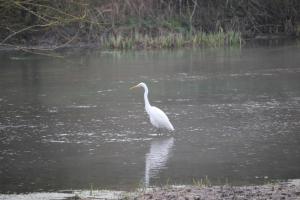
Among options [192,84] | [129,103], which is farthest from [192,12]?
[129,103]

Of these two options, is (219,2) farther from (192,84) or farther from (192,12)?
(192,84)

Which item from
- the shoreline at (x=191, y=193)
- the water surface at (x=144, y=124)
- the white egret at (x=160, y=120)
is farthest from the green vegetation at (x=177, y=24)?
the shoreline at (x=191, y=193)

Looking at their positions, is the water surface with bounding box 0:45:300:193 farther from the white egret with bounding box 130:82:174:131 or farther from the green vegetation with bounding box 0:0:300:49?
the green vegetation with bounding box 0:0:300:49

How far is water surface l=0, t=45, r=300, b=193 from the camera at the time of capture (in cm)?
1030

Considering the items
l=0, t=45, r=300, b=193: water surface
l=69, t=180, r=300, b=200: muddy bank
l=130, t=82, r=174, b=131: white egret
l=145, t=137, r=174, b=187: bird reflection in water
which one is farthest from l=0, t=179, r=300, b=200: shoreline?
l=130, t=82, r=174, b=131: white egret

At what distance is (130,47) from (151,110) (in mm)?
17119

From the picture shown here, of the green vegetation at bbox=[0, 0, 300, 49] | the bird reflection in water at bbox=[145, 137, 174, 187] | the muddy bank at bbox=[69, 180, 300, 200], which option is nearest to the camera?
the muddy bank at bbox=[69, 180, 300, 200]

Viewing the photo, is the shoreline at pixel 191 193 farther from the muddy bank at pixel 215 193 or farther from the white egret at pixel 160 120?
the white egret at pixel 160 120

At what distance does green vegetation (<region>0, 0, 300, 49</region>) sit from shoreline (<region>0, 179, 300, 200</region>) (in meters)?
21.6

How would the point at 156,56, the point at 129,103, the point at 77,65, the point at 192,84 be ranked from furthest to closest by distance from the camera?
the point at 156,56
the point at 77,65
the point at 192,84
the point at 129,103

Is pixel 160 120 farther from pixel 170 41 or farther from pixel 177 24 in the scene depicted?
pixel 177 24

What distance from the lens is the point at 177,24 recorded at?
34.9m

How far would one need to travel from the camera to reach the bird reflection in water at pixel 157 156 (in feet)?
33.8

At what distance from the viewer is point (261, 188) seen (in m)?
8.62
